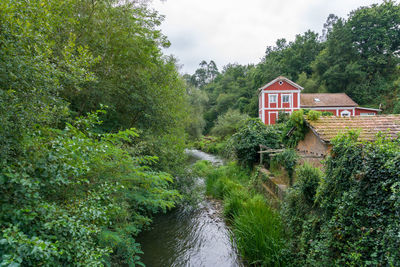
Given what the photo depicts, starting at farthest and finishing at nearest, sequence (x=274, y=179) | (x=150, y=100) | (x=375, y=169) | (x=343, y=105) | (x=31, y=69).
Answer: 1. (x=343, y=105)
2. (x=274, y=179)
3. (x=150, y=100)
4. (x=375, y=169)
5. (x=31, y=69)

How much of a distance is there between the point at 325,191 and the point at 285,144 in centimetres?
712

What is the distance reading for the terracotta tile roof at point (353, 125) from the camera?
7.47 meters

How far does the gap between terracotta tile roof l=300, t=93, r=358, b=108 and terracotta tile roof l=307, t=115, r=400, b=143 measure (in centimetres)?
2111

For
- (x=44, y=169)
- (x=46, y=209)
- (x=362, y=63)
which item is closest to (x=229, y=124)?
(x=362, y=63)

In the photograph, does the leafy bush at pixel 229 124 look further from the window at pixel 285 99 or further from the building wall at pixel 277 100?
the window at pixel 285 99

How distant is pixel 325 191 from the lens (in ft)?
13.5

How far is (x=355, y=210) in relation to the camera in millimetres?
3377

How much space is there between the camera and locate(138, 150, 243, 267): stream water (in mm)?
5863

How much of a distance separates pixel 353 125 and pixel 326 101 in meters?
23.6

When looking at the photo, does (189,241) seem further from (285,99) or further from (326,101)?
(326,101)

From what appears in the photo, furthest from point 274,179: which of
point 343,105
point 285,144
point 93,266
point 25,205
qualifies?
point 343,105

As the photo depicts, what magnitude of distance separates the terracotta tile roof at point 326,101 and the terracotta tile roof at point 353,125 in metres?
21.1

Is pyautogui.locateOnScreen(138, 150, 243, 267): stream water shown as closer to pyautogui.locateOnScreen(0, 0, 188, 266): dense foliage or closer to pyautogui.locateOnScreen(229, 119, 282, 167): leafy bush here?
pyautogui.locateOnScreen(0, 0, 188, 266): dense foliage

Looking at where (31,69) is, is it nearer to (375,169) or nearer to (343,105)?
(375,169)
